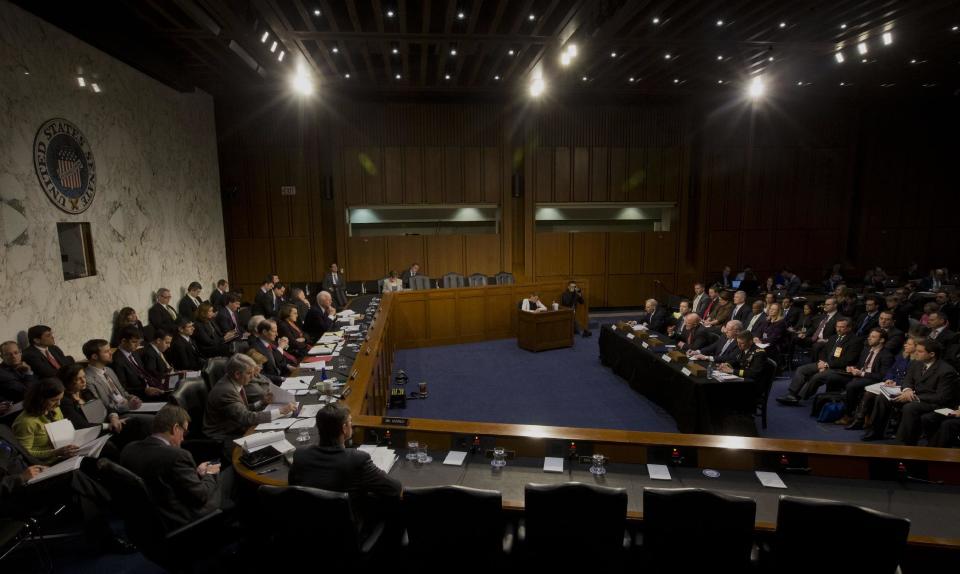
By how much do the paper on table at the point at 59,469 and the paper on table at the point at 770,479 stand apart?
463cm

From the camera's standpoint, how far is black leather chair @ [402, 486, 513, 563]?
260 cm

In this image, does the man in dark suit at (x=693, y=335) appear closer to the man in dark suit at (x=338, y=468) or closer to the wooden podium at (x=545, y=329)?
the wooden podium at (x=545, y=329)

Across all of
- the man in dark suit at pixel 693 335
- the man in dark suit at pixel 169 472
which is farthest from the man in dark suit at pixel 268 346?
the man in dark suit at pixel 693 335

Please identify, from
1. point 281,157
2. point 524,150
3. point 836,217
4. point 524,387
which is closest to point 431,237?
point 524,150

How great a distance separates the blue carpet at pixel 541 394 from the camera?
243 inches

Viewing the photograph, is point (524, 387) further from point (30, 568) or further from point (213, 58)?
point (213, 58)

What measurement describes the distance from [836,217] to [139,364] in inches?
657

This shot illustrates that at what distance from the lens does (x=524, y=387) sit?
7520 millimetres

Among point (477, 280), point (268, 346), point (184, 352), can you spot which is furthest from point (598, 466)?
point (477, 280)

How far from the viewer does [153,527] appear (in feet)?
9.30

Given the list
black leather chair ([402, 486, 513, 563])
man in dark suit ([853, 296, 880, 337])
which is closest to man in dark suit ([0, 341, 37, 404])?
black leather chair ([402, 486, 513, 563])

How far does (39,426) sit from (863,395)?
26.3ft

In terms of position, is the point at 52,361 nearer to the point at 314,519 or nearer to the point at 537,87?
the point at 314,519

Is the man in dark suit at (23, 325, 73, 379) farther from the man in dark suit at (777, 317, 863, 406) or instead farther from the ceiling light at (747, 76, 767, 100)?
the ceiling light at (747, 76, 767, 100)
